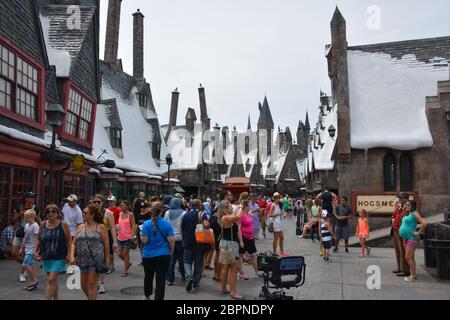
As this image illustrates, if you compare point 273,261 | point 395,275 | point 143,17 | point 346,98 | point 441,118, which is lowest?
point 395,275

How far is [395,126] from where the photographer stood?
64.0ft

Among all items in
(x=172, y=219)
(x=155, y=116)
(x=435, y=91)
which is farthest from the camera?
(x=155, y=116)

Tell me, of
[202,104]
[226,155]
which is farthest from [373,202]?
[226,155]

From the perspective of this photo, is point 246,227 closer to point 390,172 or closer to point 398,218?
point 398,218

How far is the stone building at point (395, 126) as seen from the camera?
1878 centimetres

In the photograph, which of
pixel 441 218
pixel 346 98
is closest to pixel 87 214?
pixel 441 218

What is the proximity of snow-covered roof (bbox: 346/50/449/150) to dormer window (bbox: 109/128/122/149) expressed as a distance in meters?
13.2

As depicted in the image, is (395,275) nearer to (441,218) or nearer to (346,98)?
(441,218)

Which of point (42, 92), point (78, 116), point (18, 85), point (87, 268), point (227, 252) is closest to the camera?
point (87, 268)

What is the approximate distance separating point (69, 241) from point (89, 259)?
88 centimetres

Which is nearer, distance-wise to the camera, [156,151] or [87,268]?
[87,268]

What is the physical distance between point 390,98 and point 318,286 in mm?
14645

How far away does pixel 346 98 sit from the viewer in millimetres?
20500

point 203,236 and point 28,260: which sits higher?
point 203,236
